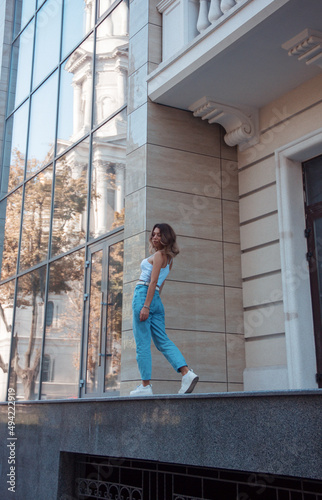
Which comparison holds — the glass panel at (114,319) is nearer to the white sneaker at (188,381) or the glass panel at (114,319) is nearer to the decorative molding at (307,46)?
the white sneaker at (188,381)

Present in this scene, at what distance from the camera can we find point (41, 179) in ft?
41.3

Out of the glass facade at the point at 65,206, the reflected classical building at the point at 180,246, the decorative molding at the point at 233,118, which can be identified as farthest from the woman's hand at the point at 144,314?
the decorative molding at the point at 233,118

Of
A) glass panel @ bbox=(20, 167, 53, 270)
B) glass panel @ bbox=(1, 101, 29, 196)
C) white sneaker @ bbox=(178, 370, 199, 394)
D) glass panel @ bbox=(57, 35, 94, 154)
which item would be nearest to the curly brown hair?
white sneaker @ bbox=(178, 370, 199, 394)

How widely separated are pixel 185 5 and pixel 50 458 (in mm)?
6525

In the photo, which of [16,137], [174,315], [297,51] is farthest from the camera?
[16,137]

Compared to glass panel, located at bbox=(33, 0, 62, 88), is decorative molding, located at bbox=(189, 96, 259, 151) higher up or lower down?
lower down

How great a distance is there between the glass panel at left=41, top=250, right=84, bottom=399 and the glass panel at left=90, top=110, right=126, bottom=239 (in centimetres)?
88

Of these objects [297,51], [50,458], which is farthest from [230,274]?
[50,458]

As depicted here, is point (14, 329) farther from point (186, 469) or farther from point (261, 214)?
point (186, 469)

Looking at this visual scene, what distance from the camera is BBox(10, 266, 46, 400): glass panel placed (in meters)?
11.3

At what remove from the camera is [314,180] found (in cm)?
819

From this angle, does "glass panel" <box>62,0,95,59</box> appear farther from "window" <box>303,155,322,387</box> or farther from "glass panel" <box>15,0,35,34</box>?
"window" <box>303,155,322,387</box>

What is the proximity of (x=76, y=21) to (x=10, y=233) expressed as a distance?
5036 millimetres

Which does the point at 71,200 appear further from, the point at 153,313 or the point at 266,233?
the point at 153,313
